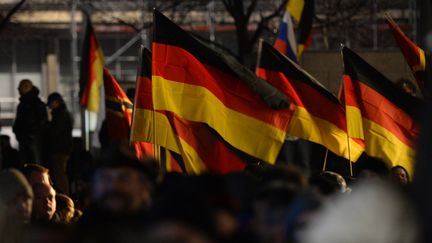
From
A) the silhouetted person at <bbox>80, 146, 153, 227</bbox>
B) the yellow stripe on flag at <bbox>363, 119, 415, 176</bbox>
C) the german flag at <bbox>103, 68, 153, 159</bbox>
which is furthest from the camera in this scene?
the german flag at <bbox>103, 68, 153, 159</bbox>

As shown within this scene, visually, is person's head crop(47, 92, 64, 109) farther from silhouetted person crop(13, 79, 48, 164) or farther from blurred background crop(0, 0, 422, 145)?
blurred background crop(0, 0, 422, 145)

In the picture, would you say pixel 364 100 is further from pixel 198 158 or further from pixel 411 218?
pixel 411 218

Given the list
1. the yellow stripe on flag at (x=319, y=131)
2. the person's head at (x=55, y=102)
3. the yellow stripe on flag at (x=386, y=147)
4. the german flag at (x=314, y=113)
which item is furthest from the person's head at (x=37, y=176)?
the person's head at (x=55, y=102)

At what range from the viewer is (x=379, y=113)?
12969mm

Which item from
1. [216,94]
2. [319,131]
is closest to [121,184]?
[216,94]

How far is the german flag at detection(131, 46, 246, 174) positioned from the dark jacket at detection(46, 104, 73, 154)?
620cm

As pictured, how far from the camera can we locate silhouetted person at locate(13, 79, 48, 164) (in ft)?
61.9

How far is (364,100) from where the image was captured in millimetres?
13023

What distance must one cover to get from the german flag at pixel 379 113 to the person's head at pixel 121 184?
20.1 ft

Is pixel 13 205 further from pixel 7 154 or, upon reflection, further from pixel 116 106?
pixel 7 154

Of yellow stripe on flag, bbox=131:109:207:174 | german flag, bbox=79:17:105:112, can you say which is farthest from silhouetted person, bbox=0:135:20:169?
yellow stripe on flag, bbox=131:109:207:174

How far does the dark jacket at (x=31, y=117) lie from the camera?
1888cm

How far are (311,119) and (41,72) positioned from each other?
34.8m

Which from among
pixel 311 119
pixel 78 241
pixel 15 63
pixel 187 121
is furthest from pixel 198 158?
pixel 15 63
